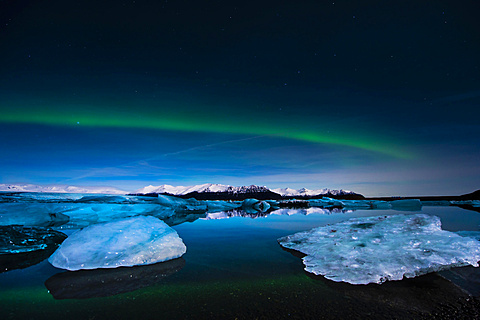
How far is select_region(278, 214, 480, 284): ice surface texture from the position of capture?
3.47 meters

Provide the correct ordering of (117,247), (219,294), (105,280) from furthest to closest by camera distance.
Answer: (117,247)
(105,280)
(219,294)

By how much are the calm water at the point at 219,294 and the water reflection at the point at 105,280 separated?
1cm

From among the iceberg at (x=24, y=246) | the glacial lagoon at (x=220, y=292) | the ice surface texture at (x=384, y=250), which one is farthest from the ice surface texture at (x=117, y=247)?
the ice surface texture at (x=384, y=250)

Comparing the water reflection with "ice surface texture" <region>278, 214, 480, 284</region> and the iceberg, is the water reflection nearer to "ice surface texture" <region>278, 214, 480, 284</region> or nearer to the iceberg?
the iceberg

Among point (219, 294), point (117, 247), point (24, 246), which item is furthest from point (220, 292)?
point (24, 246)

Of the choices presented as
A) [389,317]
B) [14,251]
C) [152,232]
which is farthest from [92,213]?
[389,317]

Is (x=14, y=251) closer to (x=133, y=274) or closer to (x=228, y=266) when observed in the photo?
(x=133, y=274)

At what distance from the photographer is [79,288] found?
3.05 m

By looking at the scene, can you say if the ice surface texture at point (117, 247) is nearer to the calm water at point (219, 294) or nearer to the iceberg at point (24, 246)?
the calm water at point (219, 294)

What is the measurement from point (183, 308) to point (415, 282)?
3310 millimetres

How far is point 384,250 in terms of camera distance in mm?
4195

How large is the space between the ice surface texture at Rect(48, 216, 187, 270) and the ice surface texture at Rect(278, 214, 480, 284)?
9.70 ft

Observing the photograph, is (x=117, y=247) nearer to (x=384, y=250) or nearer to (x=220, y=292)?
(x=220, y=292)

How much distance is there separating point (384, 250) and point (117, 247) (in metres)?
5.25
